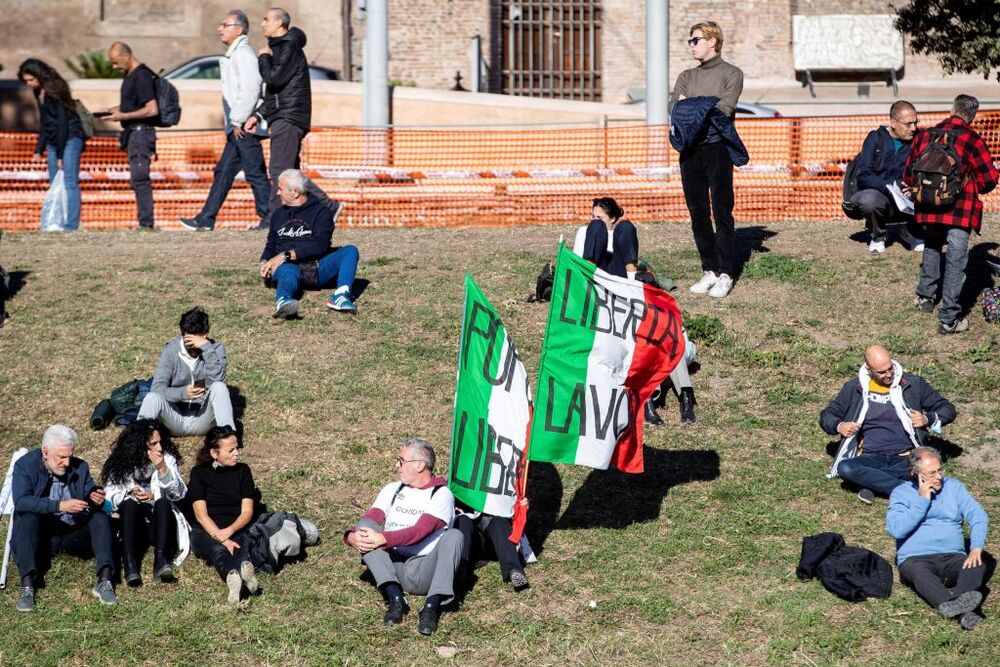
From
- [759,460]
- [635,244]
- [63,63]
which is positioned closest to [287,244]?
[635,244]

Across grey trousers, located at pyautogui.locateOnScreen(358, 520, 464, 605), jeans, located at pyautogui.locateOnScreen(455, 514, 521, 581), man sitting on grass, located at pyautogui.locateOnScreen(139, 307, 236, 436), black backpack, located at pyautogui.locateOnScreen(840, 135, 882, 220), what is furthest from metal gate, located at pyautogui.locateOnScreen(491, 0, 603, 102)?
grey trousers, located at pyautogui.locateOnScreen(358, 520, 464, 605)

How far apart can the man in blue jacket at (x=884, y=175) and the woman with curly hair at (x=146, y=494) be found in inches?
336

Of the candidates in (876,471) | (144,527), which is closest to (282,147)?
(144,527)

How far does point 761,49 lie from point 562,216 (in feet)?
55.7

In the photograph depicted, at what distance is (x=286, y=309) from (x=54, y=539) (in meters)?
4.18

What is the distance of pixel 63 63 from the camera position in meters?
31.4

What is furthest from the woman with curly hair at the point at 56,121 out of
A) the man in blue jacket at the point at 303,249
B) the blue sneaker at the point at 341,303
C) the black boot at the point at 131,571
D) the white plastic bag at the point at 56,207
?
the black boot at the point at 131,571

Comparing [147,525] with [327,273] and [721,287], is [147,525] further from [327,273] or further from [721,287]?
[721,287]

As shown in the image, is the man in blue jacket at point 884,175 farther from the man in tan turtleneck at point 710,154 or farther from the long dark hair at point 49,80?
the long dark hair at point 49,80

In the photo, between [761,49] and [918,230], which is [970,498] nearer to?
[918,230]

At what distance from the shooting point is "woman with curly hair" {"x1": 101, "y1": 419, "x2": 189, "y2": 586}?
31.0 feet

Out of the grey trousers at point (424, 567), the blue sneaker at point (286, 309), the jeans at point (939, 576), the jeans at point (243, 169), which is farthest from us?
the jeans at point (243, 169)

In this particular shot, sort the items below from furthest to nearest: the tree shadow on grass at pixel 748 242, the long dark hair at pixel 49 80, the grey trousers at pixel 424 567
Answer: the long dark hair at pixel 49 80
the tree shadow on grass at pixel 748 242
the grey trousers at pixel 424 567

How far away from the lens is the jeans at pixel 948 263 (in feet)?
42.9
